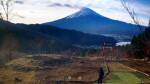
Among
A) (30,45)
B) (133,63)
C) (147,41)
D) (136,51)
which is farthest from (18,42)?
(147,41)

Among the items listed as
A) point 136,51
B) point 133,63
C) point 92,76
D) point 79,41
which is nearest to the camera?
point 92,76

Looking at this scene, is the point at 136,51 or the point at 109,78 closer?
the point at 109,78

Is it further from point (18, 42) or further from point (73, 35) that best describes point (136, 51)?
point (73, 35)

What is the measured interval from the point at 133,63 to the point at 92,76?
586 inches

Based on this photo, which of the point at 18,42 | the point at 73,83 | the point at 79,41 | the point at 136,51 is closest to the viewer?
the point at 73,83

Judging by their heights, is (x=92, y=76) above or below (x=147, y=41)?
below

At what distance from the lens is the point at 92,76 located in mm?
26438

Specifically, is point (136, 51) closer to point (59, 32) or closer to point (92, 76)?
point (92, 76)

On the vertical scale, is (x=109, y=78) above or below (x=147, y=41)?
below

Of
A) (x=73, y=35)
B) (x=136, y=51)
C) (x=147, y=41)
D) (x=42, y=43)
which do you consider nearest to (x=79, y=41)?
(x=73, y=35)

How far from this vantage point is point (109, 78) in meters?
24.9

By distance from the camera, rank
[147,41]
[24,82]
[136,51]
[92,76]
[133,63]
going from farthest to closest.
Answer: [136,51]
[133,63]
[92,76]
[24,82]
[147,41]

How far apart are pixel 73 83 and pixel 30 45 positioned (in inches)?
2390

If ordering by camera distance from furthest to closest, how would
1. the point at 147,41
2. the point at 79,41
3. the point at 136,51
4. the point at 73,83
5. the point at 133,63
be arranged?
the point at 79,41 < the point at 136,51 < the point at 133,63 < the point at 73,83 < the point at 147,41
